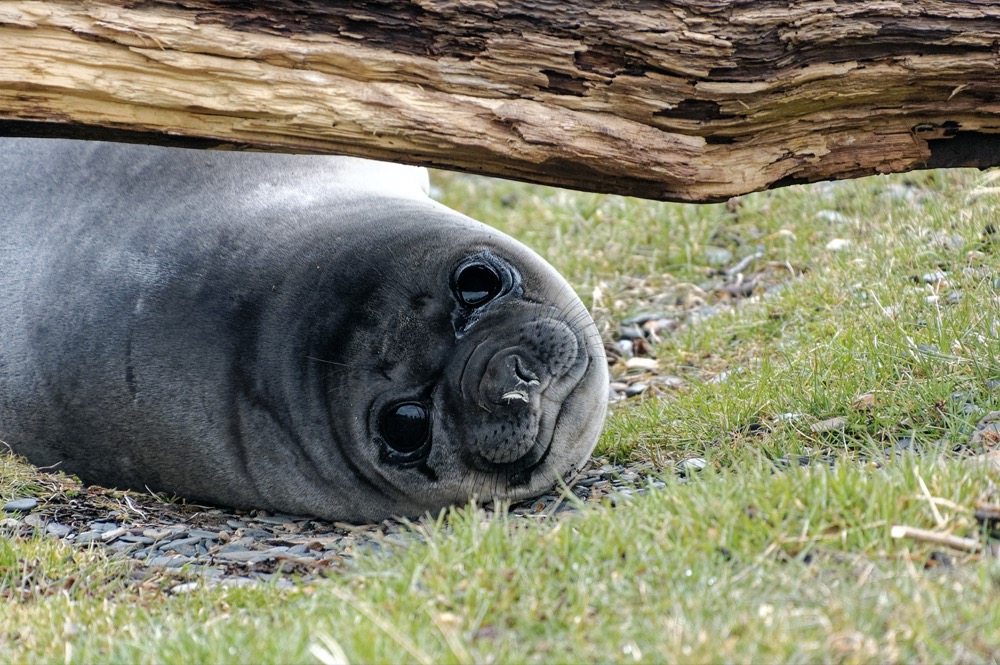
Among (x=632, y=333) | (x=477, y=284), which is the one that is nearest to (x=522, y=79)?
(x=477, y=284)

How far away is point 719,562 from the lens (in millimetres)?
2604

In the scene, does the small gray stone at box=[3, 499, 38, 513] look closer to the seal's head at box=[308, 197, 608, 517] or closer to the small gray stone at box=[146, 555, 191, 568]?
the small gray stone at box=[146, 555, 191, 568]

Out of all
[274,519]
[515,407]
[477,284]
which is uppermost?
[477,284]

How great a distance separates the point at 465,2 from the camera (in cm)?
323

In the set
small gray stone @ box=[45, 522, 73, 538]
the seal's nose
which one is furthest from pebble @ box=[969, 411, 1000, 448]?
small gray stone @ box=[45, 522, 73, 538]

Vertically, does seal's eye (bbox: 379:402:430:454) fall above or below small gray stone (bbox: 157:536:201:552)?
above

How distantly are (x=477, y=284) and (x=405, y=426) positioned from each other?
58 cm

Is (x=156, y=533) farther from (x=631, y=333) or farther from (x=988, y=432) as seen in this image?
(x=631, y=333)

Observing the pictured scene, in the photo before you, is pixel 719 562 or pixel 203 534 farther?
pixel 203 534

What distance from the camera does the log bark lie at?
3.13 meters

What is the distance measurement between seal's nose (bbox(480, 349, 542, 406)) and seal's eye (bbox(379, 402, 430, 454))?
277 millimetres

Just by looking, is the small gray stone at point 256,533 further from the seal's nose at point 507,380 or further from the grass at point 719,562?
the seal's nose at point 507,380

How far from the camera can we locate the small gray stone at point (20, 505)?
13.1 ft

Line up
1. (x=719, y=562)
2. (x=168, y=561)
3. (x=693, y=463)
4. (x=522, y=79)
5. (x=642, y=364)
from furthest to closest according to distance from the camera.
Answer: (x=642, y=364)
(x=693, y=463)
(x=168, y=561)
(x=522, y=79)
(x=719, y=562)
